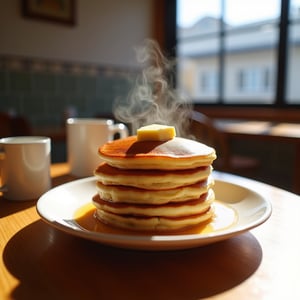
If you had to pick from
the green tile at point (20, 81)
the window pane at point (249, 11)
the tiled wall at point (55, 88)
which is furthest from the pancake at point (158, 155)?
the window pane at point (249, 11)

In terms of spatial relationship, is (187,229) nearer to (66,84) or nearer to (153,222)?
(153,222)

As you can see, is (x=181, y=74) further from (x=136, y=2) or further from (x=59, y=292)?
(x=59, y=292)

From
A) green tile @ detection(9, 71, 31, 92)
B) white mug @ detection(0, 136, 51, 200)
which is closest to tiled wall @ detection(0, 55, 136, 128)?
green tile @ detection(9, 71, 31, 92)

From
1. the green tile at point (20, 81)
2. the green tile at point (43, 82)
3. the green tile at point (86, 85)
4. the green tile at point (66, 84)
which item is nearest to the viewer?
the green tile at point (20, 81)

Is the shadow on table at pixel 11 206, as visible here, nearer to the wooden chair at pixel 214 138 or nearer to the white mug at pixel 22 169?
the white mug at pixel 22 169

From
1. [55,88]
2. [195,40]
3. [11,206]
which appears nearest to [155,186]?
[11,206]

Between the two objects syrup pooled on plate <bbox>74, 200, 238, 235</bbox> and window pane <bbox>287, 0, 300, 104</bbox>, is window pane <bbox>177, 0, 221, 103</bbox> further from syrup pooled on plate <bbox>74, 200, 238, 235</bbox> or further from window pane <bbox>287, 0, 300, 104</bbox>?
syrup pooled on plate <bbox>74, 200, 238, 235</bbox>
